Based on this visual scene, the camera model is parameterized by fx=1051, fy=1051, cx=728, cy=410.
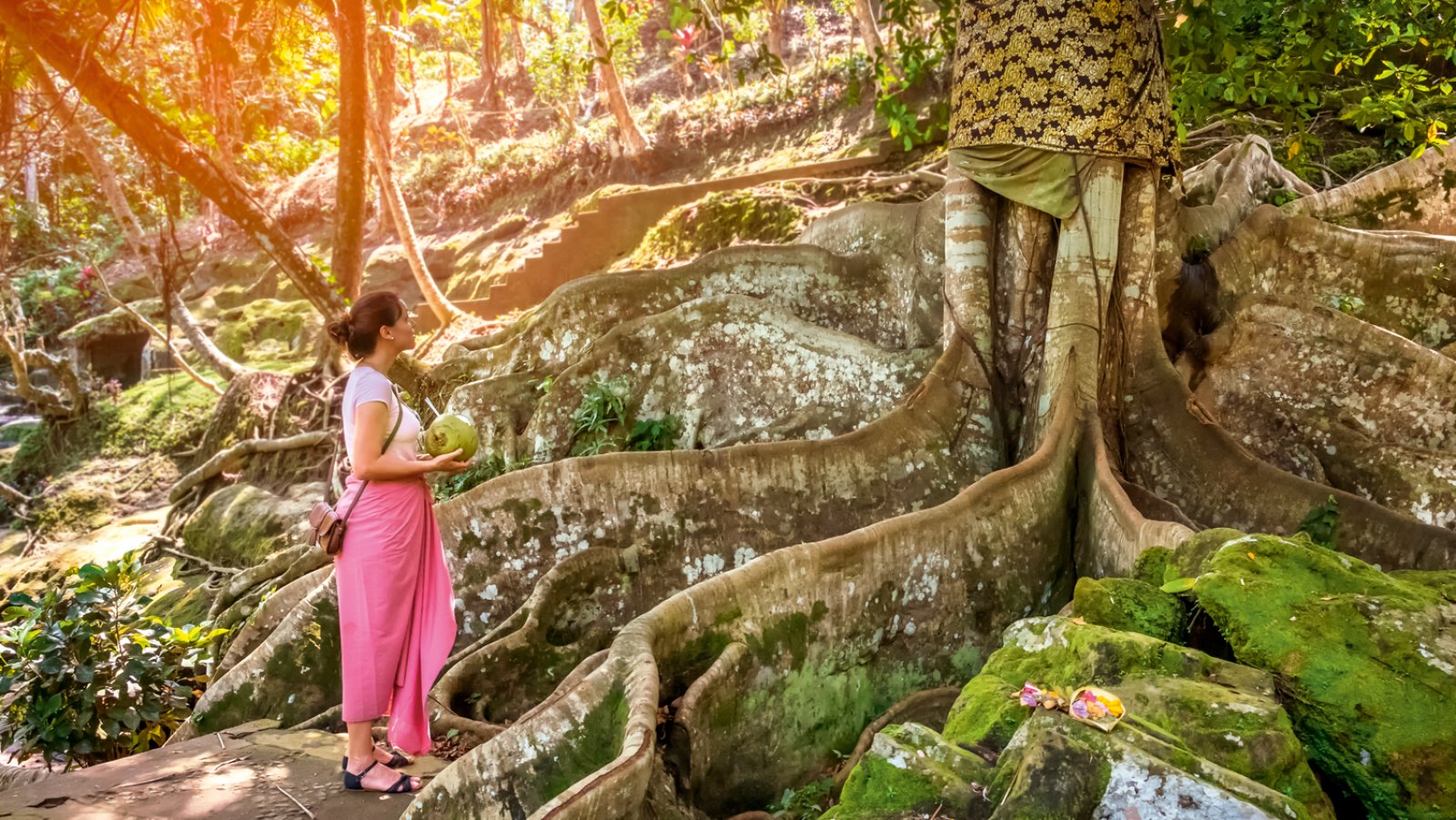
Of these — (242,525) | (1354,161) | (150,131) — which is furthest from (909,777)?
(1354,161)

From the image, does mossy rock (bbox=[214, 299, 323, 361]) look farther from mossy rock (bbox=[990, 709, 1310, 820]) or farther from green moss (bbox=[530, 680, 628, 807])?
mossy rock (bbox=[990, 709, 1310, 820])

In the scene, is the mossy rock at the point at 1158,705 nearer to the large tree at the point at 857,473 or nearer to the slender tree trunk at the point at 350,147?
the large tree at the point at 857,473

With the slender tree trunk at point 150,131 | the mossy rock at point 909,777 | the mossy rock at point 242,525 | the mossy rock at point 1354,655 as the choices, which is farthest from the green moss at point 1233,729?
the slender tree trunk at point 150,131

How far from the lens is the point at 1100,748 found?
209cm

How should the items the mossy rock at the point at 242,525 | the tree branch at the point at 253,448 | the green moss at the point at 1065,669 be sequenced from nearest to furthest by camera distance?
the green moss at the point at 1065,669 < the mossy rock at the point at 242,525 < the tree branch at the point at 253,448

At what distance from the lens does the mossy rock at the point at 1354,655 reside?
2.29m

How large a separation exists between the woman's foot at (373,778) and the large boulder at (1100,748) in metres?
1.82

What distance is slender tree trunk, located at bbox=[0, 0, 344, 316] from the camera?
6.40 metres

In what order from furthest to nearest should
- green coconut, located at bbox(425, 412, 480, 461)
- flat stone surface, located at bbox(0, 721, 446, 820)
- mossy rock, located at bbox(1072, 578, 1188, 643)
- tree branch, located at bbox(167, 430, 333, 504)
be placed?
tree branch, located at bbox(167, 430, 333, 504)
green coconut, located at bbox(425, 412, 480, 461)
flat stone surface, located at bbox(0, 721, 446, 820)
mossy rock, located at bbox(1072, 578, 1188, 643)

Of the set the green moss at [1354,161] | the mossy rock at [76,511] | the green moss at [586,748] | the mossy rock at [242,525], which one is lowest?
the mossy rock at [76,511]

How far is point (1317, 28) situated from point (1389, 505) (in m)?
2.60

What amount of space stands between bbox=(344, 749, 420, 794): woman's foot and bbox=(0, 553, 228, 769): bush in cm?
164

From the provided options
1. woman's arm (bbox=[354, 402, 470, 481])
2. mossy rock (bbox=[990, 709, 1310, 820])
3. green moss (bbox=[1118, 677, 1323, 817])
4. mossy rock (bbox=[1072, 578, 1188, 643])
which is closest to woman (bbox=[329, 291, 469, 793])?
woman's arm (bbox=[354, 402, 470, 481])

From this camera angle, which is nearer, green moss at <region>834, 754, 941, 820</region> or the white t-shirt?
green moss at <region>834, 754, 941, 820</region>
